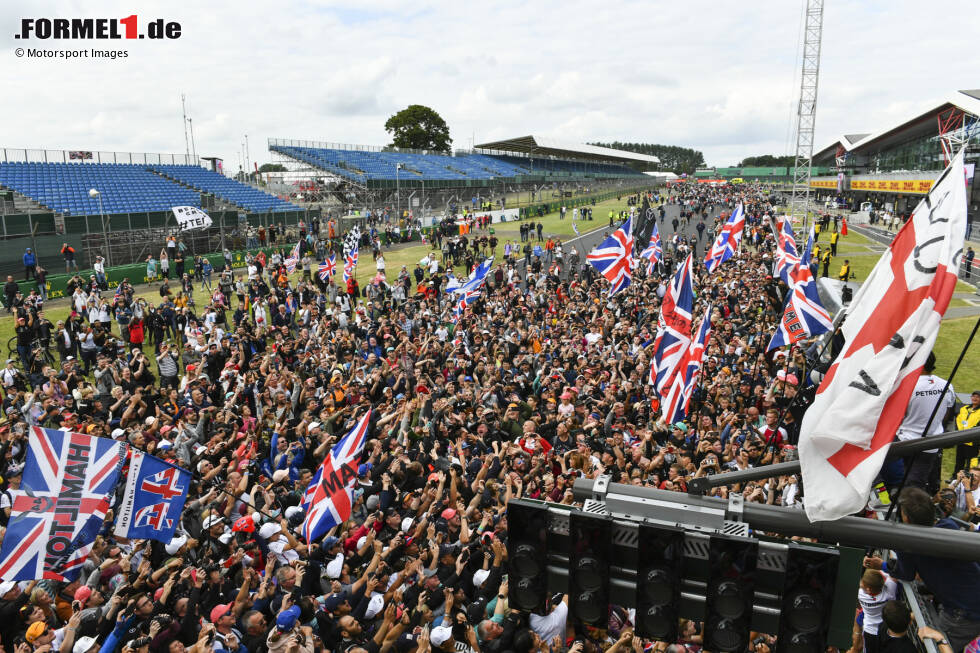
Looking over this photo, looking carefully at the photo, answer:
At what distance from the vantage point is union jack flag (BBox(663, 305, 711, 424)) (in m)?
9.41

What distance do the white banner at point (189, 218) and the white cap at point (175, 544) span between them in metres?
25.2

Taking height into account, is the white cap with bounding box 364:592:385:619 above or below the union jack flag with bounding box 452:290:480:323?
below

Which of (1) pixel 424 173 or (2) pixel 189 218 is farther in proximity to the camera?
(1) pixel 424 173

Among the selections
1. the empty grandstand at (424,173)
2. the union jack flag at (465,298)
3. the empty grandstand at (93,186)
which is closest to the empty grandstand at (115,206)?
the empty grandstand at (93,186)

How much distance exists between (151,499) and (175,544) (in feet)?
2.92

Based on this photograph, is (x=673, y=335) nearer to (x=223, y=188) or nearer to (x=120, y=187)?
(x=120, y=187)

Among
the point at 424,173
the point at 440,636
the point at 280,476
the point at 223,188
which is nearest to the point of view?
the point at 440,636

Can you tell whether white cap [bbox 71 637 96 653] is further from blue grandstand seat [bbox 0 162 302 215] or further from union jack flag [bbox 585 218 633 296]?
blue grandstand seat [bbox 0 162 302 215]

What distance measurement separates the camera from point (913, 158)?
6794 cm

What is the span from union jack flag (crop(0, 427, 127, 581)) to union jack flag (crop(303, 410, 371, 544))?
2.09 meters

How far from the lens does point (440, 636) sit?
5.91 m

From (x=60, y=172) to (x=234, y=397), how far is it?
35.3 metres

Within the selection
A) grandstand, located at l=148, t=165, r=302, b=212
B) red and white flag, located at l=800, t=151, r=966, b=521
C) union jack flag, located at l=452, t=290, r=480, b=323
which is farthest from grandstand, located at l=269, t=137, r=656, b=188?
red and white flag, located at l=800, t=151, r=966, b=521

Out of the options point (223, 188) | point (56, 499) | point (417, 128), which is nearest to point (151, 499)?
point (56, 499)
